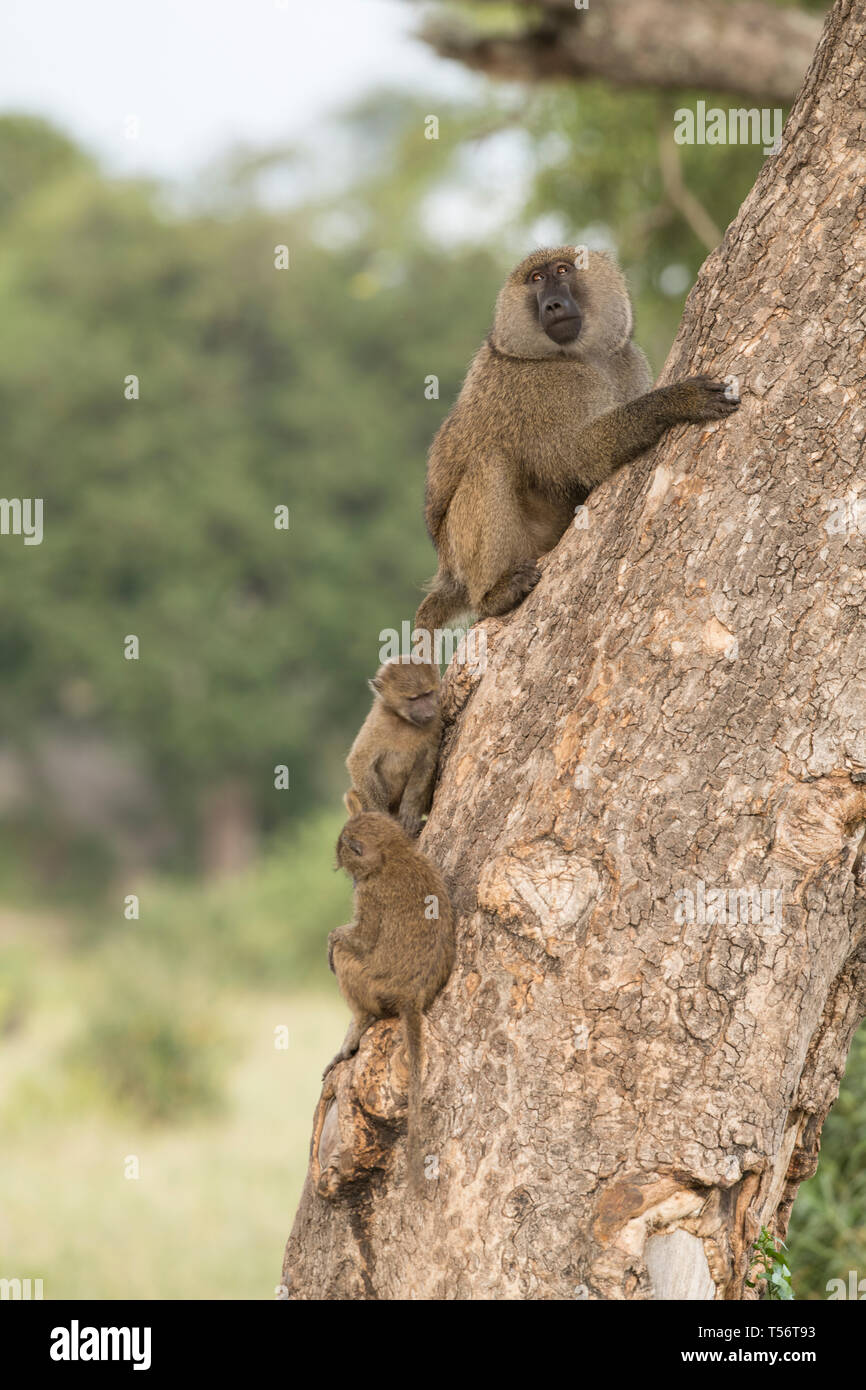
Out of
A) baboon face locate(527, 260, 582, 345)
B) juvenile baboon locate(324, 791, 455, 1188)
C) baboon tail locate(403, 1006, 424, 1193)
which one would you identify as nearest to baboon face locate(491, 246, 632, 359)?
baboon face locate(527, 260, 582, 345)

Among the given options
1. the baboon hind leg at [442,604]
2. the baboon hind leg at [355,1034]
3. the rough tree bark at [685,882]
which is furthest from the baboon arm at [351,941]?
the baboon hind leg at [442,604]

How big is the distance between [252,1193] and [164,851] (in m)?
13.8

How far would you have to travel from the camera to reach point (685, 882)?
250 centimetres

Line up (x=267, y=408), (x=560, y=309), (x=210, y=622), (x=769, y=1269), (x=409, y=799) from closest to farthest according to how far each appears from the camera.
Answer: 1. (x=769, y=1269)
2. (x=560, y=309)
3. (x=409, y=799)
4. (x=210, y=622)
5. (x=267, y=408)

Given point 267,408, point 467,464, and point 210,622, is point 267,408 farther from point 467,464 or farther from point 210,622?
point 467,464

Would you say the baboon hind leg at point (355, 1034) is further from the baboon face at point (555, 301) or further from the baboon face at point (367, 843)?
the baboon face at point (555, 301)

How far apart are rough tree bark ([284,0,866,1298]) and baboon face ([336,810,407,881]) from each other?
41cm

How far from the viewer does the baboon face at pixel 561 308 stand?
3543 millimetres

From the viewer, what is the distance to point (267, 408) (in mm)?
21516

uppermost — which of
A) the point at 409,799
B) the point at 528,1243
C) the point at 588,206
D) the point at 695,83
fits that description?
the point at 588,206

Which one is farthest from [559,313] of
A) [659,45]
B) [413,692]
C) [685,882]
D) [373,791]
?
[659,45]

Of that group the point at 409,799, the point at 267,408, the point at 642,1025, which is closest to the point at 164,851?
the point at 267,408

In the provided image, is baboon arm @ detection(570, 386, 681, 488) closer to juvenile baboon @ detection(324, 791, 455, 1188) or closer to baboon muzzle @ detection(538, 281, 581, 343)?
baboon muzzle @ detection(538, 281, 581, 343)
